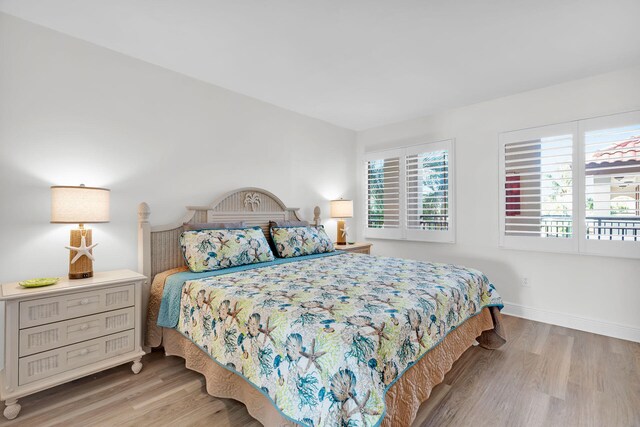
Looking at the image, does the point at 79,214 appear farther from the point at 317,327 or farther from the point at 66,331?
the point at 317,327

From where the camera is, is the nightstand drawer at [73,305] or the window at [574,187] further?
the window at [574,187]

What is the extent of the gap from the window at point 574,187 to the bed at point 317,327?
130 cm

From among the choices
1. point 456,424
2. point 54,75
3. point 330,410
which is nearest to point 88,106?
point 54,75

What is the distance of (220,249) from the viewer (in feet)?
8.30

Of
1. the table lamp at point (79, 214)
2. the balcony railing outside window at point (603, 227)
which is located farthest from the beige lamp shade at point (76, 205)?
the balcony railing outside window at point (603, 227)

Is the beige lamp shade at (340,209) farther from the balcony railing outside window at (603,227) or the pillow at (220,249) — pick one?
the balcony railing outside window at (603,227)

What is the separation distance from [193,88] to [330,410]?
2978mm

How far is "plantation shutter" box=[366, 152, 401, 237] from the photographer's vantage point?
441 centimetres

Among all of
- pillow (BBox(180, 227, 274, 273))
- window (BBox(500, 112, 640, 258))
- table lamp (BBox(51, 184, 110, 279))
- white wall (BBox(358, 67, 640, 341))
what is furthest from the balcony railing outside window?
table lamp (BBox(51, 184, 110, 279))

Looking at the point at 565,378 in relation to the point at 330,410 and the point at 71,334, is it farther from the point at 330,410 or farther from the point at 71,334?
the point at 71,334

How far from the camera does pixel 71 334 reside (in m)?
1.93

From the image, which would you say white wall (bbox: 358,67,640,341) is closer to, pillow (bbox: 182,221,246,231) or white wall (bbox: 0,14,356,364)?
white wall (bbox: 0,14,356,364)

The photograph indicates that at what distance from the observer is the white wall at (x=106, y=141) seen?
2086 millimetres

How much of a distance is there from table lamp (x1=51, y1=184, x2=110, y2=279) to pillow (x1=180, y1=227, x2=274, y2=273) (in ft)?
2.08
